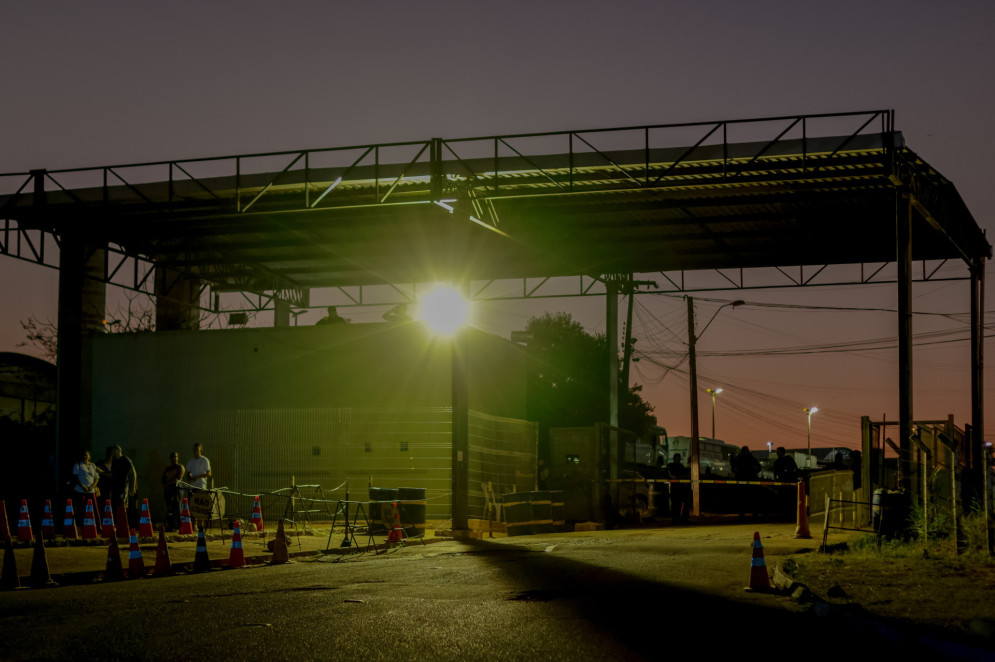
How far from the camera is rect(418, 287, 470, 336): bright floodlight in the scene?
82.8 ft

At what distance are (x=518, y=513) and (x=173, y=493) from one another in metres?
7.86

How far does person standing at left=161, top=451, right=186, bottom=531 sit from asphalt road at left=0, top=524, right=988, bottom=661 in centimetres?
638

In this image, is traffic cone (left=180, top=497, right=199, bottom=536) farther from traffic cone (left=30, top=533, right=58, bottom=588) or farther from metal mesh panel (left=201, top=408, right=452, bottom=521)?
metal mesh panel (left=201, top=408, right=452, bottom=521)

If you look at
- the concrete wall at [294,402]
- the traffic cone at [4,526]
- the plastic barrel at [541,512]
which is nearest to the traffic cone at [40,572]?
the traffic cone at [4,526]

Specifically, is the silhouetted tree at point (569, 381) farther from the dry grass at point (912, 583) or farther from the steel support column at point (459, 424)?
the dry grass at point (912, 583)

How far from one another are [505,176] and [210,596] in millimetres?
16102

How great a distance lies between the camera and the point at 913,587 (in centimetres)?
1131

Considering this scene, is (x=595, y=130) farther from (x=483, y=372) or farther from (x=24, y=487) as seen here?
(x=24, y=487)

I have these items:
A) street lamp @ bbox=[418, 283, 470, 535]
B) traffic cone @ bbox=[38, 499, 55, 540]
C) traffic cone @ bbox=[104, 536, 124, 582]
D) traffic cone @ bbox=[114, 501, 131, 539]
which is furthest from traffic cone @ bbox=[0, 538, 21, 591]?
street lamp @ bbox=[418, 283, 470, 535]

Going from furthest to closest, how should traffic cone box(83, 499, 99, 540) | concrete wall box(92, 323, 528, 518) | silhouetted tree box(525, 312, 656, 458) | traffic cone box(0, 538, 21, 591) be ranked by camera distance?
silhouetted tree box(525, 312, 656, 458)
concrete wall box(92, 323, 528, 518)
traffic cone box(83, 499, 99, 540)
traffic cone box(0, 538, 21, 591)

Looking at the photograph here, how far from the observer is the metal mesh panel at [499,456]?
2958 cm

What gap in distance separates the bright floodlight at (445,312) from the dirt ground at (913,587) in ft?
37.3

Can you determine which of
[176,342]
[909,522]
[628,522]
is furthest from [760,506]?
[176,342]

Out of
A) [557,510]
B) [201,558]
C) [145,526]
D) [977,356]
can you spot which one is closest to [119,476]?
[145,526]
